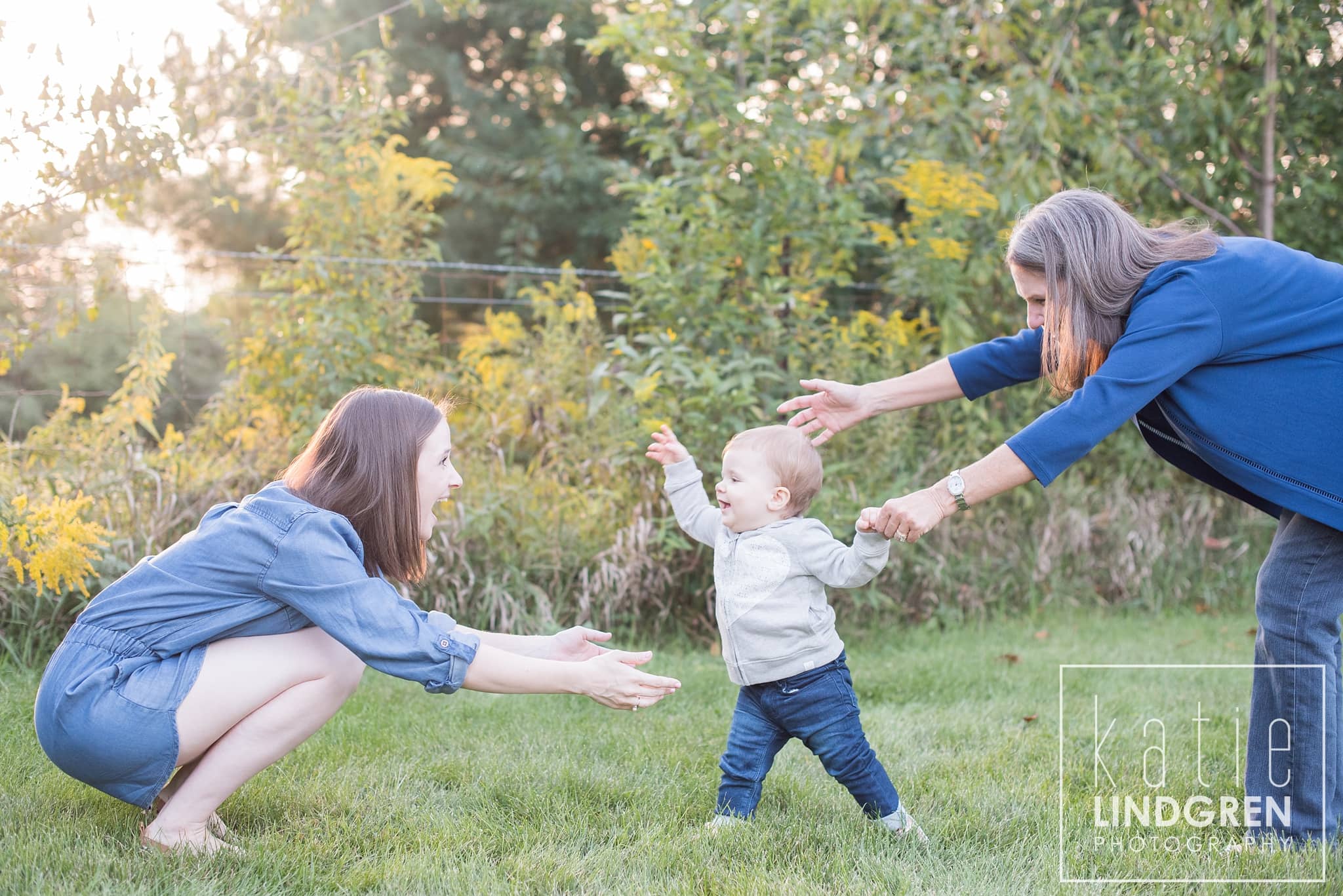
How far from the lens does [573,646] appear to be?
2.55 metres

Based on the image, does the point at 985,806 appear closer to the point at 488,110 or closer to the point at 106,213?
the point at 106,213

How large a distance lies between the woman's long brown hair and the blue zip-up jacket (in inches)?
51.1

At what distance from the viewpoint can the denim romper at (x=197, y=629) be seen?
2203 millimetres

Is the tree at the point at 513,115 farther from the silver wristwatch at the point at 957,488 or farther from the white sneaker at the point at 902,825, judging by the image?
the silver wristwatch at the point at 957,488

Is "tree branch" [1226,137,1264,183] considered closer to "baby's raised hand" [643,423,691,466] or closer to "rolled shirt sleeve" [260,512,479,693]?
"baby's raised hand" [643,423,691,466]

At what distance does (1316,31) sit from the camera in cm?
564

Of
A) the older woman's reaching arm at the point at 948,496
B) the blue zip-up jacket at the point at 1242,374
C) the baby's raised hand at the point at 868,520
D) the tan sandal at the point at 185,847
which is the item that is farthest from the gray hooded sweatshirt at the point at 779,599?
the tan sandal at the point at 185,847

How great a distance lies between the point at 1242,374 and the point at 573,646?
1.61m

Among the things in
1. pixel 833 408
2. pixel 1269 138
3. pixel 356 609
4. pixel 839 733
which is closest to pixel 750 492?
pixel 833 408

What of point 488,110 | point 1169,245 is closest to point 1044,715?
point 1169,245

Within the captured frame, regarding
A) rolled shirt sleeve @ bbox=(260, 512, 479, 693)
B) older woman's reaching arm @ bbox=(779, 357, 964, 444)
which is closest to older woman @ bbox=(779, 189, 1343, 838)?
older woman's reaching arm @ bbox=(779, 357, 964, 444)

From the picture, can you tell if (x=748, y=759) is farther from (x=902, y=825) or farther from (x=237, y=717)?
(x=237, y=717)

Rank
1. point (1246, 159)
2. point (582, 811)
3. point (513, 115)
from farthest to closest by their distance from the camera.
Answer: point (513, 115) → point (1246, 159) → point (582, 811)

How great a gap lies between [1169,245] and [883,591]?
9.59 feet
